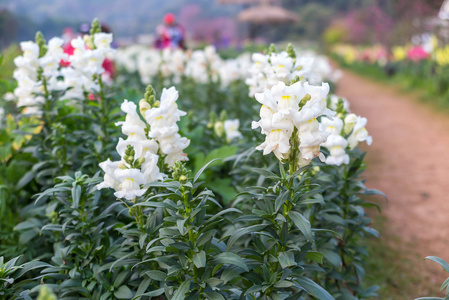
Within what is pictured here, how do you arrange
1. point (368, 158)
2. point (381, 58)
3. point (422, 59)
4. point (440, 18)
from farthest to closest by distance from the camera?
point (381, 58), point (422, 59), point (440, 18), point (368, 158)

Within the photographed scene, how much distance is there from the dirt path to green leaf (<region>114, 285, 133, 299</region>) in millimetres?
2248

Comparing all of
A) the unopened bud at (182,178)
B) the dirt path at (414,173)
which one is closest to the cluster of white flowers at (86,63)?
the unopened bud at (182,178)

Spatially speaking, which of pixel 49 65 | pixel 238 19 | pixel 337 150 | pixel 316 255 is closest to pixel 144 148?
pixel 316 255

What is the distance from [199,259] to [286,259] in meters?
0.30

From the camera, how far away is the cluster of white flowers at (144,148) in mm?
1557

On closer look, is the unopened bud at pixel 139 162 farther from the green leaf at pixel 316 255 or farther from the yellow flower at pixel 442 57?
the yellow flower at pixel 442 57

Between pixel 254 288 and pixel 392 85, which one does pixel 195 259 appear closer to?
pixel 254 288

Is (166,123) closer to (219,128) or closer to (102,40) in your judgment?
(102,40)

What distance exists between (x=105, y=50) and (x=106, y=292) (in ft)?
4.50

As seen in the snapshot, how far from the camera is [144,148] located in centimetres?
168

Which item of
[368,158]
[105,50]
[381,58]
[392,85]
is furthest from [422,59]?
[105,50]

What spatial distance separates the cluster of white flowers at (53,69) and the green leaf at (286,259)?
5.12 ft

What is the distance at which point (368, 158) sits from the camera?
5.62 m

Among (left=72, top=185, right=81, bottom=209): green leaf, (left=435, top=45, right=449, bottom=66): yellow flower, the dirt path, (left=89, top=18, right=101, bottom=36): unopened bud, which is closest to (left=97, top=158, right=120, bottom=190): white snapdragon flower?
(left=72, top=185, right=81, bottom=209): green leaf
